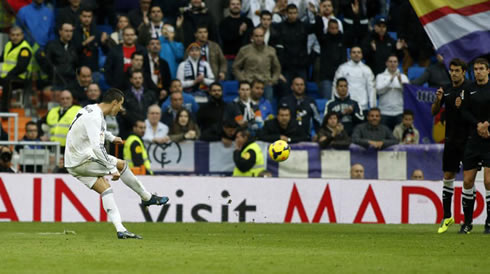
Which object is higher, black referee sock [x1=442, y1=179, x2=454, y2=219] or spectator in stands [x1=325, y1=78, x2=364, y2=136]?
spectator in stands [x1=325, y1=78, x2=364, y2=136]

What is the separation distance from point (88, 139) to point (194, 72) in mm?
8896

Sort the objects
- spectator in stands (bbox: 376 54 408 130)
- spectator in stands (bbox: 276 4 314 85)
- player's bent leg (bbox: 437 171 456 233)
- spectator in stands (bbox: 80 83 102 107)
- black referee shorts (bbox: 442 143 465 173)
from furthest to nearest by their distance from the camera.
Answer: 1. spectator in stands (bbox: 276 4 314 85)
2. spectator in stands (bbox: 376 54 408 130)
3. spectator in stands (bbox: 80 83 102 107)
4. player's bent leg (bbox: 437 171 456 233)
5. black referee shorts (bbox: 442 143 465 173)

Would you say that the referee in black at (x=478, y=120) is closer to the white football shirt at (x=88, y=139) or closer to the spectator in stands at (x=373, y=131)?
the white football shirt at (x=88, y=139)

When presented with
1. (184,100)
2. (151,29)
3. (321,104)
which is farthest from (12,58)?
(321,104)

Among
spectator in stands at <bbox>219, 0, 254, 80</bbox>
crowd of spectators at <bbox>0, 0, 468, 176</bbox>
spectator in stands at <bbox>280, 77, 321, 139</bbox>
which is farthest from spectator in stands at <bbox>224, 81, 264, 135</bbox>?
spectator in stands at <bbox>219, 0, 254, 80</bbox>

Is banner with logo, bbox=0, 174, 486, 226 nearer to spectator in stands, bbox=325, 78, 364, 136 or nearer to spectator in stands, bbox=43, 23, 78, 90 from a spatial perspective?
spectator in stands, bbox=325, 78, 364, 136

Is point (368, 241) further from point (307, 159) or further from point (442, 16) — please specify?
point (307, 159)

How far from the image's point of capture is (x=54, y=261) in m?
10.2

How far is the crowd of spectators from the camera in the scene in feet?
68.7

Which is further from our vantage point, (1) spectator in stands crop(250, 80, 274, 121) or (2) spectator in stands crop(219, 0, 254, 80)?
(2) spectator in stands crop(219, 0, 254, 80)

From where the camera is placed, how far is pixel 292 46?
76.1ft

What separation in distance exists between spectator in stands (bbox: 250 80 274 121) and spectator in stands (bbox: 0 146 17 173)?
5.39 meters

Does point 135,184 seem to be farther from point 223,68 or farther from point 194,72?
point 223,68

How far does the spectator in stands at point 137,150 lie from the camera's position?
1978 cm
